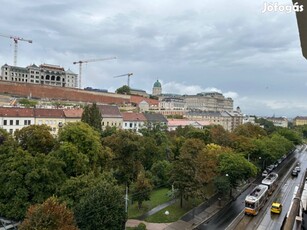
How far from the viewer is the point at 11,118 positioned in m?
47.4

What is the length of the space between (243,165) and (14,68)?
106 m

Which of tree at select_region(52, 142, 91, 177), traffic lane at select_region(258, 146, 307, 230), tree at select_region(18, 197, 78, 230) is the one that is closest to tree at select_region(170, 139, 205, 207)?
traffic lane at select_region(258, 146, 307, 230)

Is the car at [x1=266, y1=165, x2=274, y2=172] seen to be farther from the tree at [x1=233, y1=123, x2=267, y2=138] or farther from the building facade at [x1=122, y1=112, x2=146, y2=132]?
the building facade at [x1=122, y1=112, x2=146, y2=132]

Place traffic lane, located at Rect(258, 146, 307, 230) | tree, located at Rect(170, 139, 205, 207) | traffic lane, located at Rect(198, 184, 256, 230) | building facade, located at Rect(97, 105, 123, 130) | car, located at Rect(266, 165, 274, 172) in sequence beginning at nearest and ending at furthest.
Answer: traffic lane, located at Rect(198, 184, 256, 230), traffic lane, located at Rect(258, 146, 307, 230), tree, located at Rect(170, 139, 205, 207), car, located at Rect(266, 165, 274, 172), building facade, located at Rect(97, 105, 123, 130)

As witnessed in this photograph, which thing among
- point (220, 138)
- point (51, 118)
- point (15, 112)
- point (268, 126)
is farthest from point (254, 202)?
point (268, 126)

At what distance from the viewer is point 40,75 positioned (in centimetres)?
11625

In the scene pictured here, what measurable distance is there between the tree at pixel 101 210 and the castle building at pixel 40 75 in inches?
3840

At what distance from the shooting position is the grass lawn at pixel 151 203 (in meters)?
25.4

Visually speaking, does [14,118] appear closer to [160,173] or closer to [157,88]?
[160,173]

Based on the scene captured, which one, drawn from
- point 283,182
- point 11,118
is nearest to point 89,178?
point 283,182

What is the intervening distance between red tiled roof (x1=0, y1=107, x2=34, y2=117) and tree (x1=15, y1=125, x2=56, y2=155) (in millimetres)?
22407

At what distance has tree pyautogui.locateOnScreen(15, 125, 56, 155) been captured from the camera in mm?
26312

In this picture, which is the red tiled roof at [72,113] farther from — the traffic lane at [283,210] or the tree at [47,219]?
the tree at [47,219]

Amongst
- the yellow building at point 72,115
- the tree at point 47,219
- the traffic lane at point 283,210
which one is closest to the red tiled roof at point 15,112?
the yellow building at point 72,115
